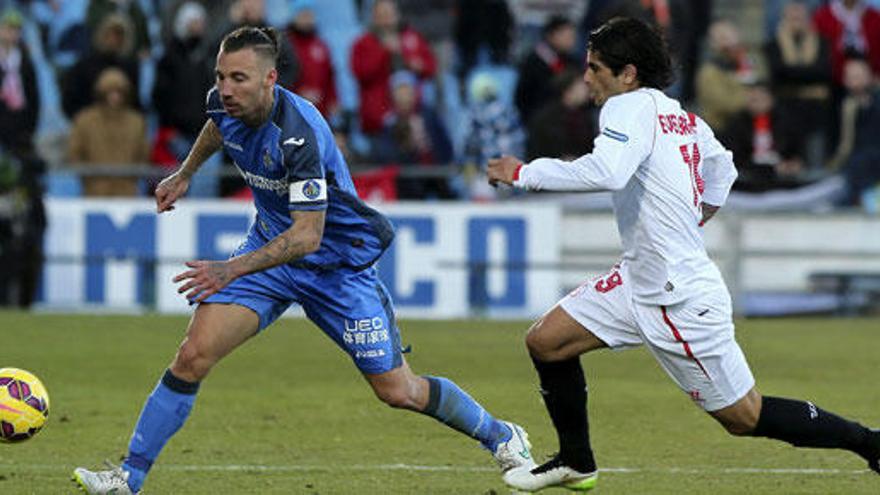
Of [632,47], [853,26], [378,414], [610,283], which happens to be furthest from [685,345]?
[853,26]

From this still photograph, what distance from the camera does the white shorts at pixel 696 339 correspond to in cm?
859

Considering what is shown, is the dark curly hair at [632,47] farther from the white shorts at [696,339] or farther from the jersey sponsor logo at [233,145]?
the jersey sponsor logo at [233,145]

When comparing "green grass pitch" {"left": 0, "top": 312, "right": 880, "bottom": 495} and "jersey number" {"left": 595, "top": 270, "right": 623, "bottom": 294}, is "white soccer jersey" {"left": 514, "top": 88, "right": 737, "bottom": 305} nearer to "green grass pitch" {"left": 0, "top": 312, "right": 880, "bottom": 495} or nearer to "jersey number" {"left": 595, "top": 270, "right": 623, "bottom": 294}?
"jersey number" {"left": 595, "top": 270, "right": 623, "bottom": 294}

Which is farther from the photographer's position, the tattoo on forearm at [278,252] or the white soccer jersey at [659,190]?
the tattoo on forearm at [278,252]

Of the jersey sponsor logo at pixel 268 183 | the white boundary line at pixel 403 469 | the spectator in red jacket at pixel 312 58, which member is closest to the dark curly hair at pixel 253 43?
the jersey sponsor logo at pixel 268 183

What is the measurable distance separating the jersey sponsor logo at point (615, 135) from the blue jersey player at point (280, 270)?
51.8 inches

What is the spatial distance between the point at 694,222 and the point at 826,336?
9.71 meters

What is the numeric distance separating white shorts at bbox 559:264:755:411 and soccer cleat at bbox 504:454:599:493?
0.72m

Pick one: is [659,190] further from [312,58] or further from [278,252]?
[312,58]

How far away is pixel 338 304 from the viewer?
9.03m

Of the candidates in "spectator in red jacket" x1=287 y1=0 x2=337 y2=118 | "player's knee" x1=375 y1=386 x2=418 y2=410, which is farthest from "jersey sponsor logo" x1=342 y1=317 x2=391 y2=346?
"spectator in red jacket" x1=287 y1=0 x2=337 y2=118

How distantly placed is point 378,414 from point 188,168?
347cm

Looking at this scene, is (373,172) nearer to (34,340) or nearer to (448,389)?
(34,340)

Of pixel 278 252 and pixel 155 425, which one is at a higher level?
pixel 278 252
